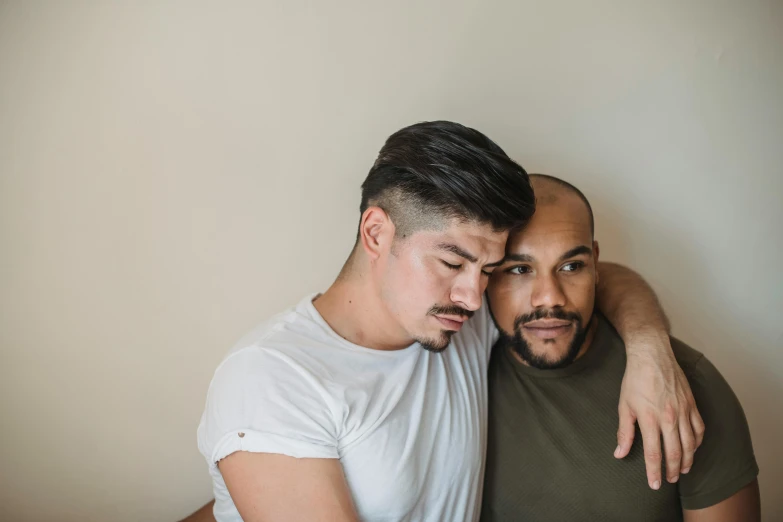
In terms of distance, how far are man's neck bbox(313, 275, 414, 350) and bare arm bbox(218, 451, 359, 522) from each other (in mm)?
315

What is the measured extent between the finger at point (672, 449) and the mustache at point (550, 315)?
0.31m

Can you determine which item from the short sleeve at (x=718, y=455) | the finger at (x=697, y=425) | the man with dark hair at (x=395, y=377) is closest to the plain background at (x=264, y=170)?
the man with dark hair at (x=395, y=377)

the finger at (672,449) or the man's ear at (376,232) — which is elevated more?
the man's ear at (376,232)

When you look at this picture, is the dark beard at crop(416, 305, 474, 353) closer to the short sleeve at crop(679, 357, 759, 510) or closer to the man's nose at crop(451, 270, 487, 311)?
the man's nose at crop(451, 270, 487, 311)

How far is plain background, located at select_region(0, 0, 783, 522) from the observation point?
1.44 metres

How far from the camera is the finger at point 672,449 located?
120 cm

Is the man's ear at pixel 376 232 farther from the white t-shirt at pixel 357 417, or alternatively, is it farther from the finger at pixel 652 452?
the finger at pixel 652 452

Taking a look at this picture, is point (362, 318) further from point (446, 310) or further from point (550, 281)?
point (550, 281)

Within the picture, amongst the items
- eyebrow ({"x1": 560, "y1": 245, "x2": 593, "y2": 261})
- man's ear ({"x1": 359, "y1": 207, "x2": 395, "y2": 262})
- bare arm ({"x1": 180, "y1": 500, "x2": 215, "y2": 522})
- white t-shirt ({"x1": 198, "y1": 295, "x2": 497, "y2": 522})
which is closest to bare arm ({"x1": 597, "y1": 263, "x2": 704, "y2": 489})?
eyebrow ({"x1": 560, "y1": 245, "x2": 593, "y2": 261})

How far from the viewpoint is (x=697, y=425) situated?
1226 millimetres

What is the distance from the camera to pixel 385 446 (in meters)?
1.21

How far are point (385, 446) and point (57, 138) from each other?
3.42 ft

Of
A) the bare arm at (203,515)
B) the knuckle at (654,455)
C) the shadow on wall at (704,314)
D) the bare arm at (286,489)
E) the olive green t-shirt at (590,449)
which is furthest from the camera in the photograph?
the shadow on wall at (704,314)

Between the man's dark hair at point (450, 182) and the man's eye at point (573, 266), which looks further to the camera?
the man's eye at point (573, 266)
